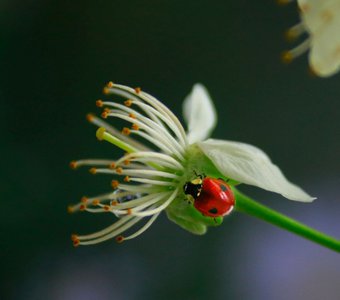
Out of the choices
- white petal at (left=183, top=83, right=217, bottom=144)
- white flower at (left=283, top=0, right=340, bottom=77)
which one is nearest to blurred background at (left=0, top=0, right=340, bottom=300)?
white petal at (left=183, top=83, right=217, bottom=144)

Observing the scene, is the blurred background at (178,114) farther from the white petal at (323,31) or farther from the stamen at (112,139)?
the white petal at (323,31)

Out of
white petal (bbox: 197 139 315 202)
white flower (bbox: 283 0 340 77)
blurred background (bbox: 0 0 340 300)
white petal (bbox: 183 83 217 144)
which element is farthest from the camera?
blurred background (bbox: 0 0 340 300)

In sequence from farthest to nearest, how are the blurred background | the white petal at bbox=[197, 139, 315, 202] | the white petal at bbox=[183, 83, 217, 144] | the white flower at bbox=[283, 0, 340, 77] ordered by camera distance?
the blurred background → the white petal at bbox=[183, 83, 217, 144] → the white petal at bbox=[197, 139, 315, 202] → the white flower at bbox=[283, 0, 340, 77]

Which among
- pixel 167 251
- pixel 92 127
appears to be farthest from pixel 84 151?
pixel 167 251

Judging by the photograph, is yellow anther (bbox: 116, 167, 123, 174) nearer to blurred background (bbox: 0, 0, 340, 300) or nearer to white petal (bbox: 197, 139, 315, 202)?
white petal (bbox: 197, 139, 315, 202)

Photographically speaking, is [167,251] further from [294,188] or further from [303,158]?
[294,188]

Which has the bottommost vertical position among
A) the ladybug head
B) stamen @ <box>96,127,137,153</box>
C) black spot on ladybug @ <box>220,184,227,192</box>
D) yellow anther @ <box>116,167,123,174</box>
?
yellow anther @ <box>116,167,123,174</box>

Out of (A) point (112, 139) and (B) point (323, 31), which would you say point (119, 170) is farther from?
(B) point (323, 31)
